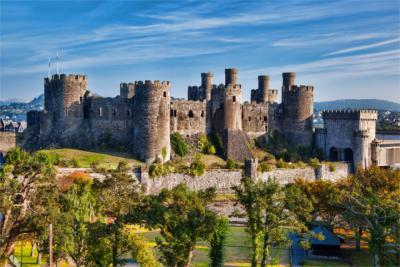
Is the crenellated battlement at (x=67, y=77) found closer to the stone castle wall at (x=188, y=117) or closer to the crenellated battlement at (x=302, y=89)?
the stone castle wall at (x=188, y=117)

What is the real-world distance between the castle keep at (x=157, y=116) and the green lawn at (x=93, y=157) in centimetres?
143

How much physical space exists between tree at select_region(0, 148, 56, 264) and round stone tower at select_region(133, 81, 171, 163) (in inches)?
864

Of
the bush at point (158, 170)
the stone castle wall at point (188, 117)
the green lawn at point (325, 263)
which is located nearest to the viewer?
the green lawn at point (325, 263)

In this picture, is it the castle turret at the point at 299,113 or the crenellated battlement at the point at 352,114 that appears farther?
the castle turret at the point at 299,113

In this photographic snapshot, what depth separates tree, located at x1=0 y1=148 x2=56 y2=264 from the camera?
25328 mm

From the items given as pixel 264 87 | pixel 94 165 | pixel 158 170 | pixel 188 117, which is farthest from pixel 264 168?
pixel 264 87

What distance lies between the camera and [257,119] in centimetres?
6000

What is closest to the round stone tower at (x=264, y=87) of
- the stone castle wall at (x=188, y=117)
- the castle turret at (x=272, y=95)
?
the castle turret at (x=272, y=95)

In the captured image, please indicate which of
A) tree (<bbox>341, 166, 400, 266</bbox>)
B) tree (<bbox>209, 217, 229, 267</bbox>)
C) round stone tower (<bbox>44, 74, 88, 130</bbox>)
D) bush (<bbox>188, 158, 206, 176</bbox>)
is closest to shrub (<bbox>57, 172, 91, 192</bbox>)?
bush (<bbox>188, 158, 206, 176</bbox>)

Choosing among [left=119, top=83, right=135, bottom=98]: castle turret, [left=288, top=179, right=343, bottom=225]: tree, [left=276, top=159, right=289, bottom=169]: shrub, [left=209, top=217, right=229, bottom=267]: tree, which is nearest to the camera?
[left=209, top=217, right=229, bottom=267]: tree

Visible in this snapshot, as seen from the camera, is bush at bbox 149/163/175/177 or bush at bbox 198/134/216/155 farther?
bush at bbox 198/134/216/155

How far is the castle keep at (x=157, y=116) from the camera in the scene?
5044 centimetres

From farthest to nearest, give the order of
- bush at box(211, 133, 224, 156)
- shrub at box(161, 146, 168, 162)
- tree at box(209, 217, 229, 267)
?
bush at box(211, 133, 224, 156), shrub at box(161, 146, 168, 162), tree at box(209, 217, 229, 267)

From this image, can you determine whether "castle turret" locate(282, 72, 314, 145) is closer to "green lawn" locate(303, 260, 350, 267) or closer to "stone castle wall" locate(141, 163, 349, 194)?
"stone castle wall" locate(141, 163, 349, 194)
